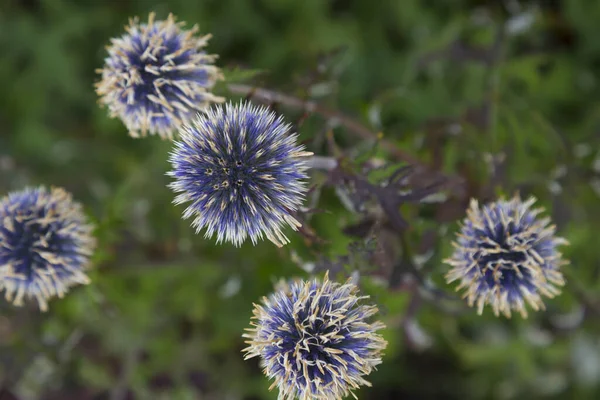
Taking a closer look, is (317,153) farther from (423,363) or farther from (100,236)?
(423,363)

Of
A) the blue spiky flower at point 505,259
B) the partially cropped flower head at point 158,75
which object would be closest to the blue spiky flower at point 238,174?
the partially cropped flower head at point 158,75

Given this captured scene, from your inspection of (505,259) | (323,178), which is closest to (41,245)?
(323,178)

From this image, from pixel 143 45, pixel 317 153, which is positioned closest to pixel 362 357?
pixel 317 153

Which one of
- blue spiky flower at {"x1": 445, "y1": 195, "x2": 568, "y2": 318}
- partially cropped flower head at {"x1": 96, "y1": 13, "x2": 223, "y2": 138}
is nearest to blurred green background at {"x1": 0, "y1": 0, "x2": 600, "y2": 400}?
partially cropped flower head at {"x1": 96, "y1": 13, "x2": 223, "y2": 138}

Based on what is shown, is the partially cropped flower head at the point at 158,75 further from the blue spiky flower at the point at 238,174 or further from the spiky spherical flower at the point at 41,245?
the spiky spherical flower at the point at 41,245

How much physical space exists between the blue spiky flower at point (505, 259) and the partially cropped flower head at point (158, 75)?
2.29 ft

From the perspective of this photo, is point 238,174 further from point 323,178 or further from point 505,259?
point 505,259

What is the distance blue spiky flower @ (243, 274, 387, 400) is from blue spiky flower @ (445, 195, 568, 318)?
29cm

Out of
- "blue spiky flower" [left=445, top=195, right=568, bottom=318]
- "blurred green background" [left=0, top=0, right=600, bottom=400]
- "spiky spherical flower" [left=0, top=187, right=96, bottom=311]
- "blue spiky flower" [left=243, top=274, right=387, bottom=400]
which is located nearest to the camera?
"blue spiky flower" [left=243, top=274, right=387, bottom=400]

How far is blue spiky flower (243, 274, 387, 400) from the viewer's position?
1.16 metres

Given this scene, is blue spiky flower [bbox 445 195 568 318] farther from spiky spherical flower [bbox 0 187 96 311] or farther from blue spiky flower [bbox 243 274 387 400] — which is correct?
spiky spherical flower [bbox 0 187 96 311]

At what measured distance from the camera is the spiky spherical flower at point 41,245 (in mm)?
1491

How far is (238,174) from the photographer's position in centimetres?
121

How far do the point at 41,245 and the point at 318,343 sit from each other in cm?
82
